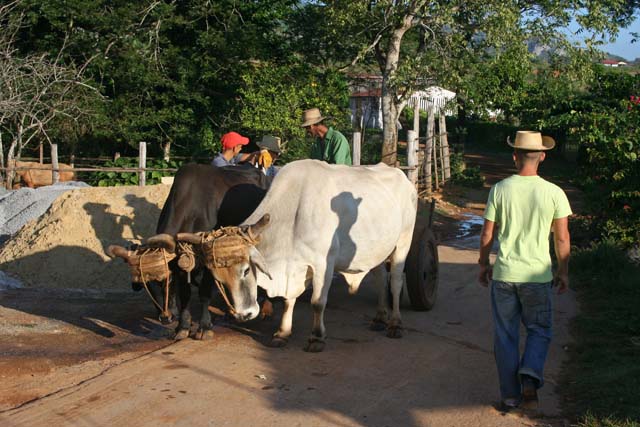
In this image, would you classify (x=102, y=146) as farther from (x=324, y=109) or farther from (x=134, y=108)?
(x=324, y=109)

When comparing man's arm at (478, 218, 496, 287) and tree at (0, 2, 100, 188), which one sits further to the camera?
tree at (0, 2, 100, 188)

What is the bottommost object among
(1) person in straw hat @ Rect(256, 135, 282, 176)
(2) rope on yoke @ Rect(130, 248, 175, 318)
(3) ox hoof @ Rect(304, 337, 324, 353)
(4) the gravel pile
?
(4) the gravel pile

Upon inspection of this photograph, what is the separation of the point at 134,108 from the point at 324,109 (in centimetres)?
533

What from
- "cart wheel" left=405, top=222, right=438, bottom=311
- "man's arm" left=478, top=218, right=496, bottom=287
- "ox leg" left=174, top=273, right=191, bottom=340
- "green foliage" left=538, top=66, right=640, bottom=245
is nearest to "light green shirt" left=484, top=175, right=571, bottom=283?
"man's arm" left=478, top=218, right=496, bottom=287

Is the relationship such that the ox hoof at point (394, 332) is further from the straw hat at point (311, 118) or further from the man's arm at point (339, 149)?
the straw hat at point (311, 118)

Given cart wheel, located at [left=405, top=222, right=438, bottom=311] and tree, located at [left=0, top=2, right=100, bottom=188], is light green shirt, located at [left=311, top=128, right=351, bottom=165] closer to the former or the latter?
cart wheel, located at [left=405, top=222, right=438, bottom=311]

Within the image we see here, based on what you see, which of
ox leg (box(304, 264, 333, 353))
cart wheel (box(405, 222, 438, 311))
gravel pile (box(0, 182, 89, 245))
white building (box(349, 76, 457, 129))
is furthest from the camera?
white building (box(349, 76, 457, 129))

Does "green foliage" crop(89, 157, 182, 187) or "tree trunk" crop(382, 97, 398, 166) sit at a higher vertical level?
"tree trunk" crop(382, 97, 398, 166)

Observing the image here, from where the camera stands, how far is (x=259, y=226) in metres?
7.16

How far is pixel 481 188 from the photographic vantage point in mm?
24984

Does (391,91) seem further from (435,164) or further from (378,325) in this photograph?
(378,325)

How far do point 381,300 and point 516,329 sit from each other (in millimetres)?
2895

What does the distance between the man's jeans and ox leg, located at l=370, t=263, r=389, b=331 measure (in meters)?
2.66

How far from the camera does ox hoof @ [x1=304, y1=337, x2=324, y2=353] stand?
740 centimetres
